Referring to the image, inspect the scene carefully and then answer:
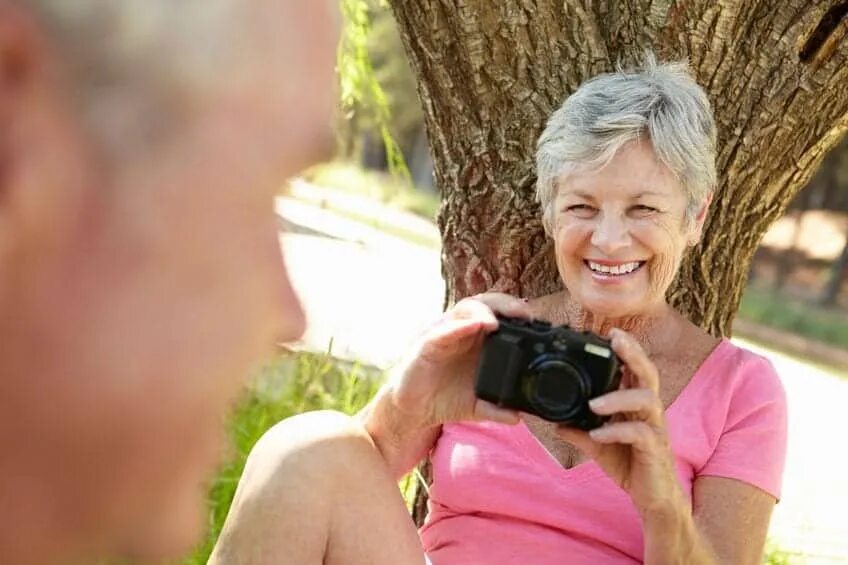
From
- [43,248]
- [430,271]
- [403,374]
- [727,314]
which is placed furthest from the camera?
[430,271]

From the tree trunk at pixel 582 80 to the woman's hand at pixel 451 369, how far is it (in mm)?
592

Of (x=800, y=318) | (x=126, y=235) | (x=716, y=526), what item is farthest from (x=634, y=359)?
(x=800, y=318)

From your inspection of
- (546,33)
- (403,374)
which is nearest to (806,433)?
(546,33)

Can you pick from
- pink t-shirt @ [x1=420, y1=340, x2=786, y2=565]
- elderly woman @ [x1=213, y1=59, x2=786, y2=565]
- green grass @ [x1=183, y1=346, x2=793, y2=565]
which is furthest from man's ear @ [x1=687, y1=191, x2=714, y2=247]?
green grass @ [x1=183, y1=346, x2=793, y2=565]

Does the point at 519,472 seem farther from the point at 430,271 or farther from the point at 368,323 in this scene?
the point at 430,271

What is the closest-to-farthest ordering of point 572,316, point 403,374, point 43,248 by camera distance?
1. point 43,248
2. point 403,374
3. point 572,316

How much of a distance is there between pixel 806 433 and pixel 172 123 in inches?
287

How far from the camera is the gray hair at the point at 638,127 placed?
7.66 ft

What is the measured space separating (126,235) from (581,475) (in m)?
1.95

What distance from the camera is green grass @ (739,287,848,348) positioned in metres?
13.0

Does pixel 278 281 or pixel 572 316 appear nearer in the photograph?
pixel 278 281

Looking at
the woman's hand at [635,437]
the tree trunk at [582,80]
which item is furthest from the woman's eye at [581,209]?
the woman's hand at [635,437]

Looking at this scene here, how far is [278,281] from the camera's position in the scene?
47 centimetres

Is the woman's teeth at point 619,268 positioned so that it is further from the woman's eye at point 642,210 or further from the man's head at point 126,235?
the man's head at point 126,235
